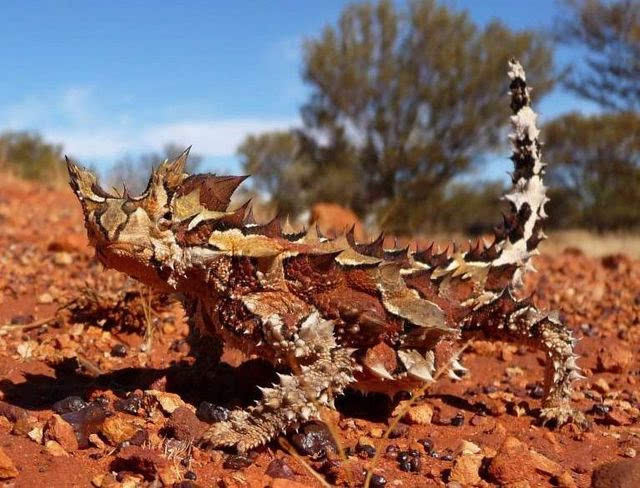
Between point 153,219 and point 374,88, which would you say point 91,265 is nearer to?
point 153,219

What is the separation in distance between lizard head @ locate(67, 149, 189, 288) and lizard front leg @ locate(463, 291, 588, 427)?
192cm

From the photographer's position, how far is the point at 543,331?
401cm

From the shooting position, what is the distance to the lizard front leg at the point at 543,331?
4.00 m

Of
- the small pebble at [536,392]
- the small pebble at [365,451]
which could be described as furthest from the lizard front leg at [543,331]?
the small pebble at [365,451]

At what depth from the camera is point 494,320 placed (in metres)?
4.05

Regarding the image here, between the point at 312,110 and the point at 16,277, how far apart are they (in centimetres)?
1989

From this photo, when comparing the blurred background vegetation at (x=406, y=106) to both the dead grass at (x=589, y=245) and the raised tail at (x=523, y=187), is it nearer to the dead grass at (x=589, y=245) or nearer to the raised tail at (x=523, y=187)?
the dead grass at (x=589, y=245)

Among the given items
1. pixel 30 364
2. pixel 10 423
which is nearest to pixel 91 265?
pixel 30 364

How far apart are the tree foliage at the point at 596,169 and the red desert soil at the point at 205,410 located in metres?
22.3

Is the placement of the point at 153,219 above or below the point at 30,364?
above

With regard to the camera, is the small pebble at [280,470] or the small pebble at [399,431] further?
the small pebble at [399,431]

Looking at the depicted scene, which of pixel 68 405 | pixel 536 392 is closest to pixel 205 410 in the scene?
pixel 68 405

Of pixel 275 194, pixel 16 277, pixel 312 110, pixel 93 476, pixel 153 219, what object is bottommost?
pixel 93 476

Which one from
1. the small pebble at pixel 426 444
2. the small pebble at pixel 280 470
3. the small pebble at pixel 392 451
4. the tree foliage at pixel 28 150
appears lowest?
the small pebble at pixel 280 470
